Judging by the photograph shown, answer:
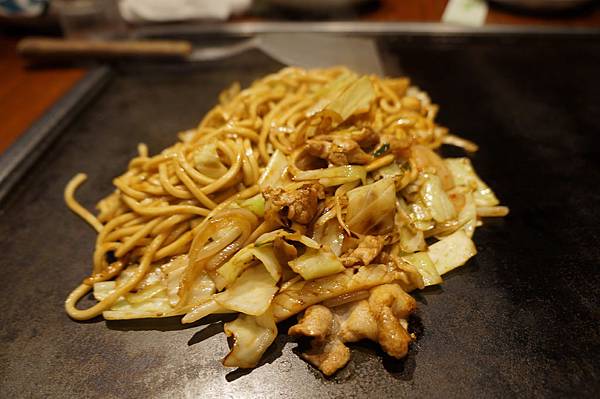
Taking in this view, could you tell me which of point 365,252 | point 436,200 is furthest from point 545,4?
point 365,252

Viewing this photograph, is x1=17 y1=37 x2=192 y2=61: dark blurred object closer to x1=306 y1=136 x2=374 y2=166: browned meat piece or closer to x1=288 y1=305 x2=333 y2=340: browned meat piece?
x1=306 y1=136 x2=374 y2=166: browned meat piece

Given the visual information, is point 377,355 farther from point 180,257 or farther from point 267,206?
point 180,257

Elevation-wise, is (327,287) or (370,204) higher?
(370,204)

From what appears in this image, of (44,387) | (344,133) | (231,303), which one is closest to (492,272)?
(344,133)

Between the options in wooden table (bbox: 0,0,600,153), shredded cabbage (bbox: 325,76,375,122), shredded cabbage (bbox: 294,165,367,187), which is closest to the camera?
shredded cabbage (bbox: 294,165,367,187)

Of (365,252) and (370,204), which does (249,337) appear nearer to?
(365,252)

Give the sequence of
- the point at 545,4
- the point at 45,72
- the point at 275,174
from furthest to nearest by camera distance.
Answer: the point at 545,4 → the point at 45,72 → the point at 275,174

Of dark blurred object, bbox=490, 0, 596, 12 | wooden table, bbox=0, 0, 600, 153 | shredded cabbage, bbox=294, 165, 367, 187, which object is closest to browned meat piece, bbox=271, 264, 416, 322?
shredded cabbage, bbox=294, 165, 367, 187
